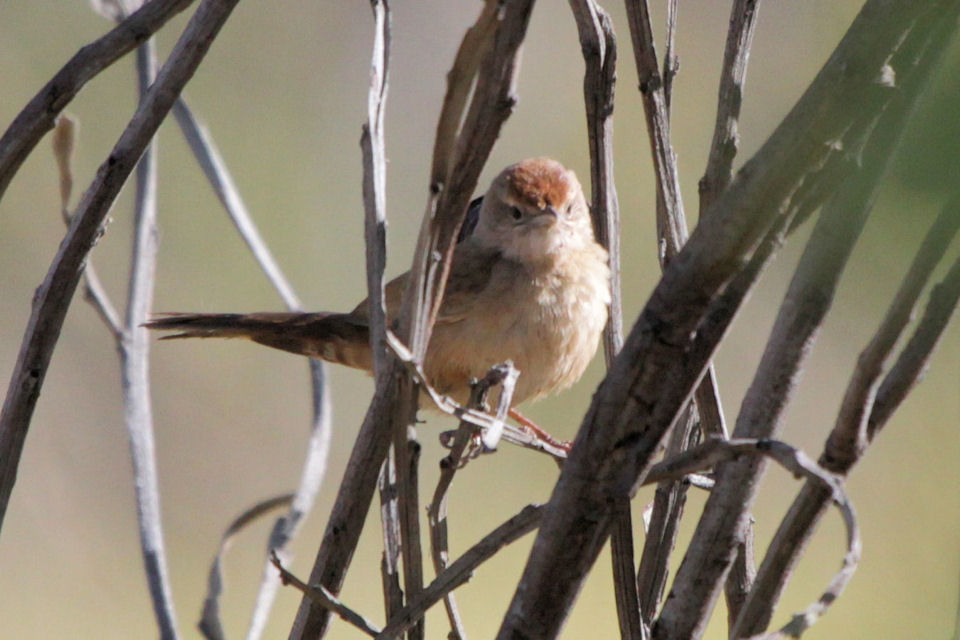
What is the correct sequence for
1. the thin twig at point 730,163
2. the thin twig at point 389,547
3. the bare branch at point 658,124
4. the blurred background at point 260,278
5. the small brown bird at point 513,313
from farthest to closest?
the blurred background at point 260,278 → the small brown bird at point 513,313 → the bare branch at point 658,124 → the thin twig at point 730,163 → the thin twig at point 389,547

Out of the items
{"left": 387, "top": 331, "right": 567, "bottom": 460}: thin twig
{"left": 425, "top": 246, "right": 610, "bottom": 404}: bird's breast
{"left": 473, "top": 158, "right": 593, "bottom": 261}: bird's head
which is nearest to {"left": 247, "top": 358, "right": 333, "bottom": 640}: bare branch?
{"left": 387, "top": 331, "right": 567, "bottom": 460}: thin twig

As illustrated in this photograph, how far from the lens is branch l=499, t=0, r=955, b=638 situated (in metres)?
0.98

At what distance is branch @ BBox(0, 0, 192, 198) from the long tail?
1613 mm

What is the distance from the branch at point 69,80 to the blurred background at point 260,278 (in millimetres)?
4100

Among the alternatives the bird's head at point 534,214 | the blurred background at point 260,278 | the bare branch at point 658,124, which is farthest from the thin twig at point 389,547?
the blurred background at point 260,278

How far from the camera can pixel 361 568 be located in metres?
6.45

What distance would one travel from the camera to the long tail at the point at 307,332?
3127mm

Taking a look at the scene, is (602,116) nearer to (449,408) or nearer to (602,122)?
(602,122)

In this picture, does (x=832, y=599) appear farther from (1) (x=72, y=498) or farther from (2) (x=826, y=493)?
(1) (x=72, y=498)

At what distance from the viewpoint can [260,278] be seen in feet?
21.7

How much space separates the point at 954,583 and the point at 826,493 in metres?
0.76

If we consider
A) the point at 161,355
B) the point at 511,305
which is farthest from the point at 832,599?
the point at 161,355

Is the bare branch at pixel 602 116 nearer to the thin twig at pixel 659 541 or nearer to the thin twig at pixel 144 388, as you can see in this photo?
the thin twig at pixel 659 541

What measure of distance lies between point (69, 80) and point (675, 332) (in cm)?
88
